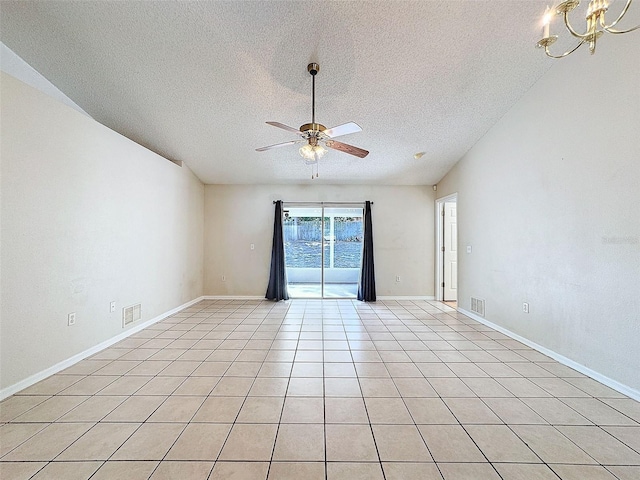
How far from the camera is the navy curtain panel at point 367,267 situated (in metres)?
5.62

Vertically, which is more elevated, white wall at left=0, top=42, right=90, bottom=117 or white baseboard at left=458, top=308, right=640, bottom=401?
white wall at left=0, top=42, right=90, bottom=117

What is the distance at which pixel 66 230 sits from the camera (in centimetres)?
263

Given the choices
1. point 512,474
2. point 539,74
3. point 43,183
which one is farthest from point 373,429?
point 539,74

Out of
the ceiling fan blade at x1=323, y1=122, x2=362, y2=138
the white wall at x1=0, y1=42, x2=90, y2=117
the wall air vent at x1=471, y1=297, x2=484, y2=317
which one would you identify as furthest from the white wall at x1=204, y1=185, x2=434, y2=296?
the ceiling fan blade at x1=323, y1=122, x2=362, y2=138

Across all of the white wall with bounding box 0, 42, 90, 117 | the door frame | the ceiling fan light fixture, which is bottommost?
the door frame

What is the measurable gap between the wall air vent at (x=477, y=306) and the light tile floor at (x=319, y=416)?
3.02ft

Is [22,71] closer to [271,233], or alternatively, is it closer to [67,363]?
[67,363]

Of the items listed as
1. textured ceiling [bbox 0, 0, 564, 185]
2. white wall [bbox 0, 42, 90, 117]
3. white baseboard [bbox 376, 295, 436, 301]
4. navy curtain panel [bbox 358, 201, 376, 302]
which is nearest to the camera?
textured ceiling [bbox 0, 0, 564, 185]

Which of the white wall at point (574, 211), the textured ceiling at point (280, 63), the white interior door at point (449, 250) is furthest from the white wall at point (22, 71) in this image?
the white interior door at point (449, 250)

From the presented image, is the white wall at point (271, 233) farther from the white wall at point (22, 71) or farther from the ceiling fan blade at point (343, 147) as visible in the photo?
the ceiling fan blade at point (343, 147)

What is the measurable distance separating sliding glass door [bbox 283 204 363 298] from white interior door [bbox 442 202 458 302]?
1713 mm

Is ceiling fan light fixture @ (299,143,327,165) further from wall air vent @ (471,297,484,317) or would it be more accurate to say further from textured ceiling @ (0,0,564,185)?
wall air vent @ (471,297,484,317)

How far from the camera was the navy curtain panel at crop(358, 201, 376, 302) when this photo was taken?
221 inches

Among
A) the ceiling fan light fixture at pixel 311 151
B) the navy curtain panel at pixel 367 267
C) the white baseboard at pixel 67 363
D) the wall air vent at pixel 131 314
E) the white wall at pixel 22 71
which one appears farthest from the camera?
the navy curtain panel at pixel 367 267
